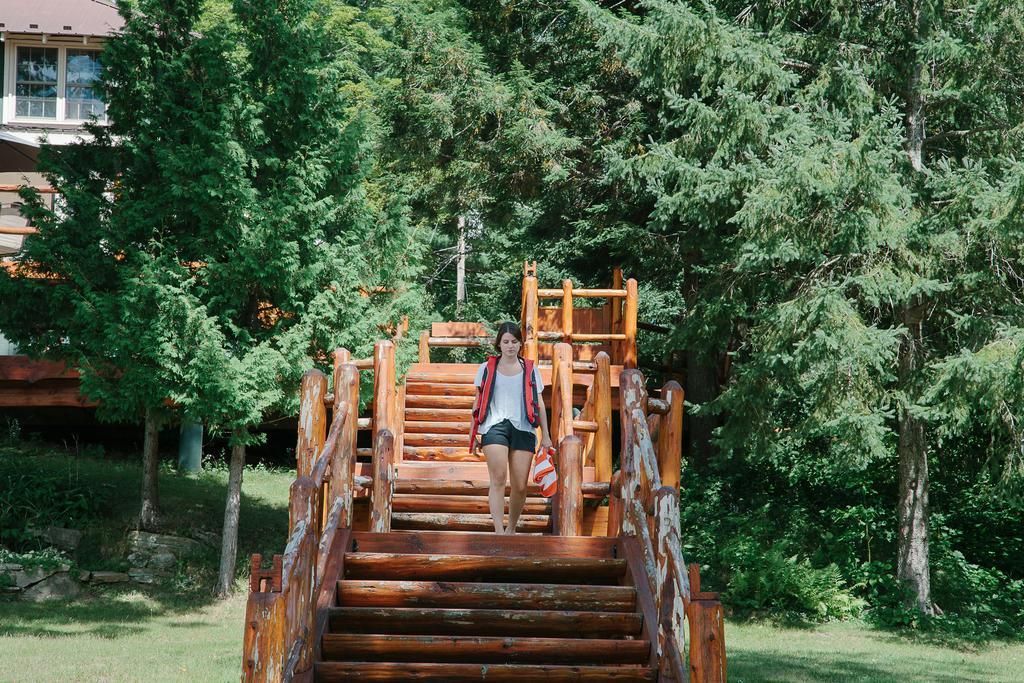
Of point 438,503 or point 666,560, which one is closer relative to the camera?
point 666,560

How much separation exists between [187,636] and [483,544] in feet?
22.3

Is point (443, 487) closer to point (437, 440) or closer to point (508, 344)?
point (508, 344)

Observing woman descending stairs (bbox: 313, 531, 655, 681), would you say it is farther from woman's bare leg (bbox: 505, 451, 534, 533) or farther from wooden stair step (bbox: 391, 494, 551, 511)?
wooden stair step (bbox: 391, 494, 551, 511)

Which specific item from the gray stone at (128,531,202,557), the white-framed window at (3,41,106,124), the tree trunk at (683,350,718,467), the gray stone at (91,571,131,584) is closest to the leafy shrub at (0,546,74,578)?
the gray stone at (91,571,131,584)

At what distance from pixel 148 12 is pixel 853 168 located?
9.07 metres

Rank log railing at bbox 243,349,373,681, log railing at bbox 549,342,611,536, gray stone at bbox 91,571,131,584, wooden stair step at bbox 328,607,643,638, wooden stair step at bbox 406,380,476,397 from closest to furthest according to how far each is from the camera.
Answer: log railing at bbox 243,349,373,681
wooden stair step at bbox 328,607,643,638
log railing at bbox 549,342,611,536
wooden stair step at bbox 406,380,476,397
gray stone at bbox 91,571,131,584

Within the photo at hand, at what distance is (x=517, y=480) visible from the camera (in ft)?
25.0

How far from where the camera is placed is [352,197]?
47.6 feet

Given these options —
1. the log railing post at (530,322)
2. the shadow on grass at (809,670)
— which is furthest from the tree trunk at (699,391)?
the shadow on grass at (809,670)

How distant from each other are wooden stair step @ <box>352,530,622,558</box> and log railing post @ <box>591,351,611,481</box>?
2.04m

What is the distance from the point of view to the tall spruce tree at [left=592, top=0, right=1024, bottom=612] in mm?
12641

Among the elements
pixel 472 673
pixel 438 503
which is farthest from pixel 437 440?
pixel 472 673

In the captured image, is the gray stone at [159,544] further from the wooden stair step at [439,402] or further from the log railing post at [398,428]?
the log railing post at [398,428]

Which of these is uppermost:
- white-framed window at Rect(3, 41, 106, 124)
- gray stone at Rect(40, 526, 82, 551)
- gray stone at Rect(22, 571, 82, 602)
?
white-framed window at Rect(3, 41, 106, 124)
